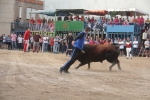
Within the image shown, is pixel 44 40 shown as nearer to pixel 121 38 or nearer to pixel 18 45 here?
pixel 18 45

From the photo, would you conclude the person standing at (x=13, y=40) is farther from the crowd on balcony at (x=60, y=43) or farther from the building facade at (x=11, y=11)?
the building facade at (x=11, y=11)

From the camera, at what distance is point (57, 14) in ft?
117

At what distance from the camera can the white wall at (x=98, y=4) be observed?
3409 cm

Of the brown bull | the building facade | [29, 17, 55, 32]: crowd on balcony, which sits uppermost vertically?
the building facade

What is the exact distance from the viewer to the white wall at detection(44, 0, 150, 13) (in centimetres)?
3409

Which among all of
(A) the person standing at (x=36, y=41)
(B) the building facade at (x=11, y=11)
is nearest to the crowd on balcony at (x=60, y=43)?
(A) the person standing at (x=36, y=41)

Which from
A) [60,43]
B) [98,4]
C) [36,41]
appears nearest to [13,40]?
[60,43]

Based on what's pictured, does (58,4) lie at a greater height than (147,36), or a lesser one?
greater

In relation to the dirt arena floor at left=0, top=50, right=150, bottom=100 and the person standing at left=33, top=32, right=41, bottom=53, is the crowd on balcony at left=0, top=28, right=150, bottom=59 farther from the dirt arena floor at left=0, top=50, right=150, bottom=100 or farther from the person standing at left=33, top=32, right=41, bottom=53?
the dirt arena floor at left=0, top=50, right=150, bottom=100

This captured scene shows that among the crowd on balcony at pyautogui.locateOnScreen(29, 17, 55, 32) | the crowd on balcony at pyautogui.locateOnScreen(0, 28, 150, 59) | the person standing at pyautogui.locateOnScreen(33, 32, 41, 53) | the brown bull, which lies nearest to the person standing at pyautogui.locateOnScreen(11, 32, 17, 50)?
the crowd on balcony at pyautogui.locateOnScreen(0, 28, 150, 59)

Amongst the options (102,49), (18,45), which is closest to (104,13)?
(18,45)

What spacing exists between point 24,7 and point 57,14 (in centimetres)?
1109

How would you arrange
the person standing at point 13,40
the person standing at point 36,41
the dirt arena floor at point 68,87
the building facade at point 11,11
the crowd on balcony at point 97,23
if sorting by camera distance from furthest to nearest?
the building facade at point 11,11
the person standing at point 13,40
the crowd on balcony at point 97,23
the person standing at point 36,41
the dirt arena floor at point 68,87

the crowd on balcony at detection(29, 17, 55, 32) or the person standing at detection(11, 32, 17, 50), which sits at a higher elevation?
the crowd on balcony at detection(29, 17, 55, 32)
